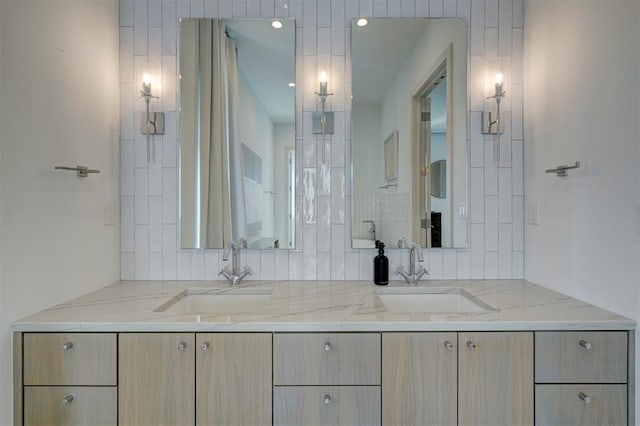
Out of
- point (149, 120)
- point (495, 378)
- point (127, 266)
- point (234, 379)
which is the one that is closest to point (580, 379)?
point (495, 378)

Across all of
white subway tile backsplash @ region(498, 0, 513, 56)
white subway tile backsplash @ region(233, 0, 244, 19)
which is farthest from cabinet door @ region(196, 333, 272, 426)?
white subway tile backsplash @ region(498, 0, 513, 56)

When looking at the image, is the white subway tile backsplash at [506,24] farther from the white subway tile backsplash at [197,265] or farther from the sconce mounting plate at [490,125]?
the white subway tile backsplash at [197,265]

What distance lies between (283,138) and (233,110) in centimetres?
31

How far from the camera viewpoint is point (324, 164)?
2.08 metres

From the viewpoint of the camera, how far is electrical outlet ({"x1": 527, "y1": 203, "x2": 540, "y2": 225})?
193 cm

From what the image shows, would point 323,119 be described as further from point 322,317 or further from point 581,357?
point 581,357

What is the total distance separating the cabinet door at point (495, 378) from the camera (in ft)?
4.48

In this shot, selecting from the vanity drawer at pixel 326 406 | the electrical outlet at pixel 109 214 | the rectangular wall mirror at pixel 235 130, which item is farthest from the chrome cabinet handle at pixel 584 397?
the electrical outlet at pixel 109 214

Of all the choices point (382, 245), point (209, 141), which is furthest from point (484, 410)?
point (209, 141)

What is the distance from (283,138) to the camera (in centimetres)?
206

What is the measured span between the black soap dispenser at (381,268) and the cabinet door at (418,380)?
59 centimetres

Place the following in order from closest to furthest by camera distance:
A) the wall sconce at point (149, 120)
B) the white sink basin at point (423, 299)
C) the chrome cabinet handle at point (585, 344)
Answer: the chrome cabinet handle at point (585, 344) → the white sink basin at point (423, 299) → the wall sconce at point (149, 120)

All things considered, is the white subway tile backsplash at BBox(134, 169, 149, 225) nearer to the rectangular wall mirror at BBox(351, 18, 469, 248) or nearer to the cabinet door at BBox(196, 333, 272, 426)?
the cabinet door at BBox(196, 333, 272, 426)

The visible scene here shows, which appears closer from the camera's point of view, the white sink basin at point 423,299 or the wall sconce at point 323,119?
the white sink basin at point 423,299
